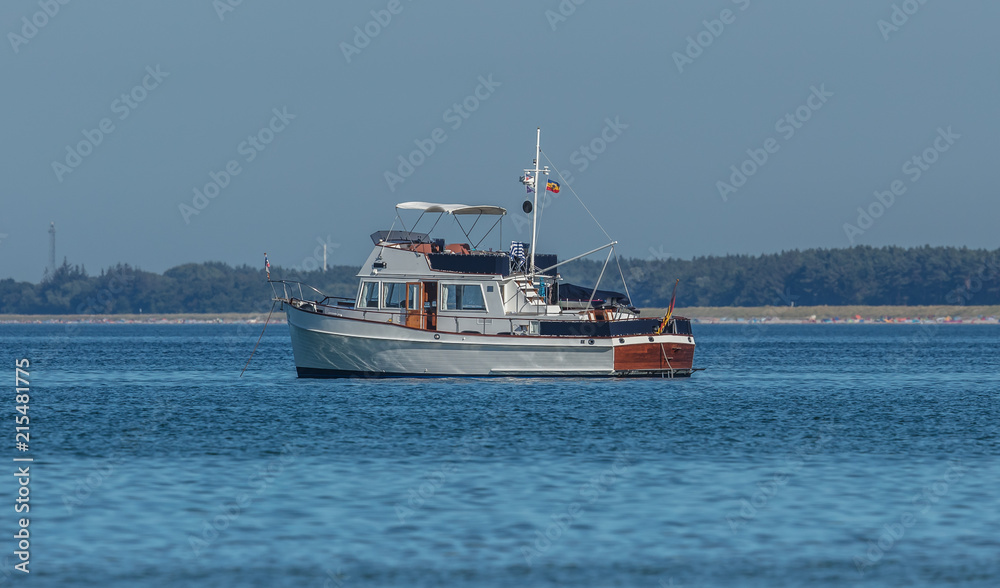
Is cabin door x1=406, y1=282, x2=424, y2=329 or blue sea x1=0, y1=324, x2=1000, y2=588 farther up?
cabin door x1=406, y1=282, x2=424, y2=329

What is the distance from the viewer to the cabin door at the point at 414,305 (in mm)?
50281

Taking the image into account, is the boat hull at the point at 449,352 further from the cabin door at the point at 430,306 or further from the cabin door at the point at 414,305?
the cabin door at the point at 430,306

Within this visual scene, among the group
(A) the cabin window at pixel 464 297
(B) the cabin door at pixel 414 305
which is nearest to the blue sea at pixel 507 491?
(B) the cabin door at pixel 414 305

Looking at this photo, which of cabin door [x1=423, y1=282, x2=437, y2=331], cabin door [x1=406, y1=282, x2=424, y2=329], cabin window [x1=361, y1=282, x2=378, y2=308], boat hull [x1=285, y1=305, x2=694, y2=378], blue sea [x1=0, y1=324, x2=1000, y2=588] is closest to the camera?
blue sea [x1=0, y1=324, x2=1000, y2=588]

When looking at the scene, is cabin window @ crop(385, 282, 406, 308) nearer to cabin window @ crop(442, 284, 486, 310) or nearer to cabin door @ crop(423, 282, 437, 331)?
cabin door @ crop(423, 282, 437, 331)

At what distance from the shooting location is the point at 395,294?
167 feet

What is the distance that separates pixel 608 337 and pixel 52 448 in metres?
24.8

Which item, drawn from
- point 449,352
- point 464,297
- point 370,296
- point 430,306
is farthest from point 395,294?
point 449,352

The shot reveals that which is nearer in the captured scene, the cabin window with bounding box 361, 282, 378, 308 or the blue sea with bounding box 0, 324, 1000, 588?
the blue sea with bounding box 0, 324, 1000, 588

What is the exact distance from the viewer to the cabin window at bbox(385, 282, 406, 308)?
50688mm

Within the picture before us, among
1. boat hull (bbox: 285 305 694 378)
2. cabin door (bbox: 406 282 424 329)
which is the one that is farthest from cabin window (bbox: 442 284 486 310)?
boat hull (bbox: 285 305 694 378)

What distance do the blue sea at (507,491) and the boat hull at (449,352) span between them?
93.5 inches

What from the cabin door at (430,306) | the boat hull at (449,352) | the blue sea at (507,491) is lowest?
the blue sea at (507,491)

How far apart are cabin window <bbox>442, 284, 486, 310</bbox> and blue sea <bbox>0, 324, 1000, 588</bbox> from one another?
14.0ft
